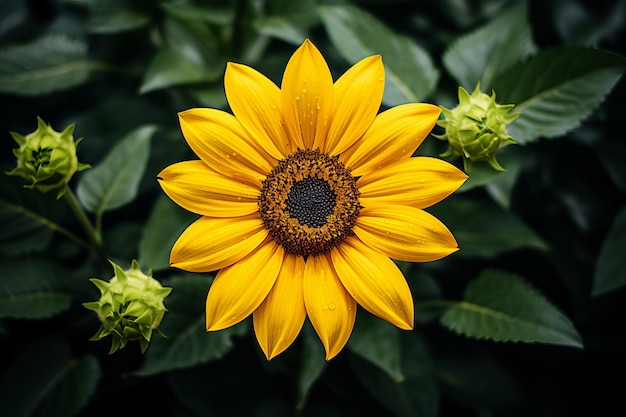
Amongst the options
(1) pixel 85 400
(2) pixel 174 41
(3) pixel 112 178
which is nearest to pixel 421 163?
(3) pixel 112 178

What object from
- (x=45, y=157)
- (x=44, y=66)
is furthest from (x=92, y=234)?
(x=44, y=66)

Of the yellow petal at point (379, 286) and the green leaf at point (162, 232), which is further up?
the green leaf at point (162, 232)

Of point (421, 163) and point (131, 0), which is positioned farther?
point (131, 0)

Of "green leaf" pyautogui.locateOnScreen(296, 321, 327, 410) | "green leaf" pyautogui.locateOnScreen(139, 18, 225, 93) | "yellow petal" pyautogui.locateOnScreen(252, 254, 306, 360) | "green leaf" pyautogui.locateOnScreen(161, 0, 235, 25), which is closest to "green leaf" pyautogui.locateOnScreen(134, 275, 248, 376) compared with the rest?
"green leaf" pyautogui.locateOnScreen(296, 321, 327, 410)

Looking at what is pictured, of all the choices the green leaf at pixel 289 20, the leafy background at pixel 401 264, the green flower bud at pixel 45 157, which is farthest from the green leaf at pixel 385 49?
the green flower bud at pixel 45 157

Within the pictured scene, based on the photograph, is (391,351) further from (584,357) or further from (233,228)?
(584,357)

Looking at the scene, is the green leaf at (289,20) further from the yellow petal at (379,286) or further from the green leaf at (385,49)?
the yellow petal at (379,286)
